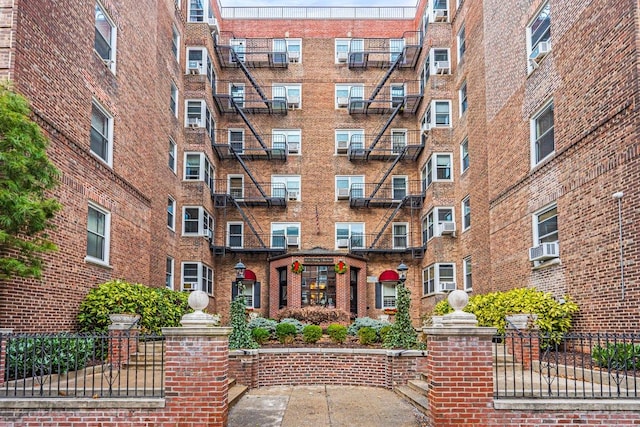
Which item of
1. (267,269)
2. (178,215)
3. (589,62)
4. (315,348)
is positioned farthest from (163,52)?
(589,62)

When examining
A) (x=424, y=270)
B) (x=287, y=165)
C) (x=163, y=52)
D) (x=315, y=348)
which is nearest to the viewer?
(x=315, y=348)

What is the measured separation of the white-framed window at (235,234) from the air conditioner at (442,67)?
13.0 m

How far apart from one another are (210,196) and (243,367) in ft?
55.2

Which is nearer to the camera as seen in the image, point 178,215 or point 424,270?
point 178,215

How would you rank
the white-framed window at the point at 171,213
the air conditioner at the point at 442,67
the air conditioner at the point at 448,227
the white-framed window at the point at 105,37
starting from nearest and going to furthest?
the white-framed window at the point at 105,37 < the white-framed window at the point at 171,213 < the air conditioner at the point at 448,227 < the air conditioner at the point at 442,67

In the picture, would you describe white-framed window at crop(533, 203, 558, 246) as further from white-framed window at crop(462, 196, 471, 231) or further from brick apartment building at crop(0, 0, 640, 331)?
white-framed window at crop(462, 196, 471, 231)

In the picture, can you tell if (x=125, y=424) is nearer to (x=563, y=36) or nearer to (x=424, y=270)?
(x=563, y=36)

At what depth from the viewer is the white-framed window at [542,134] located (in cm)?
1609

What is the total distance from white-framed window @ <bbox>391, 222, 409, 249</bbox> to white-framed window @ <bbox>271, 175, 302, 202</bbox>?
548cm

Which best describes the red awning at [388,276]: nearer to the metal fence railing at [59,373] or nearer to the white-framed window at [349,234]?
the white-framed window at [349,234]

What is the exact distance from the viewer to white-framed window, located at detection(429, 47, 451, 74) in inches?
1070

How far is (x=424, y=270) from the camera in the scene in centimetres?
2908

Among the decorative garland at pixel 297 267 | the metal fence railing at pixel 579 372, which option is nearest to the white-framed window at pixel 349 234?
the decorative garland at pixel 297 267

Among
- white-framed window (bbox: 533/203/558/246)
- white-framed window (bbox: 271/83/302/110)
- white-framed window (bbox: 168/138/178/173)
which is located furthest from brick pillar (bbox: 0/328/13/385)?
white-framed window (bbox: 271/83/302/110)
